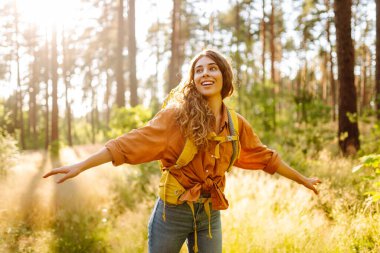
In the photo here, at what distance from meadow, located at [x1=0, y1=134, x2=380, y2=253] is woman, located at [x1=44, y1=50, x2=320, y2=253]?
1.69m

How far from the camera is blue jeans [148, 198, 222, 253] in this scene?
8.80 feet

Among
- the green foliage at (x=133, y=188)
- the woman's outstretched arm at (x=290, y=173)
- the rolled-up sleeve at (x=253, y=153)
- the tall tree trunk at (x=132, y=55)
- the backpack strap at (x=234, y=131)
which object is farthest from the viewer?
the tall tree trunk at (x=132, y=55)

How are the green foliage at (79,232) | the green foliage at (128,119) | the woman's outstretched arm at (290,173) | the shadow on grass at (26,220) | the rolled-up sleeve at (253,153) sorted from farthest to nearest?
the green foliage at (128,119) → the green foliage at (79,232) → the shadow on grass at (26,220) → the woman's outstretched arm at (290,173) → the rolled-up sleeve at (253,153)

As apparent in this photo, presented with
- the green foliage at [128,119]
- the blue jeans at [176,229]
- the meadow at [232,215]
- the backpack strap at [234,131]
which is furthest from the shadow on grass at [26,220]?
the green foliage at [128,119]

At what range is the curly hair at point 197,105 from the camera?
2607 mm

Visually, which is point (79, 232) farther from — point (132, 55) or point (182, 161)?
point (132, 55)

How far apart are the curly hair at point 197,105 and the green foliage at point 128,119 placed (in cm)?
932

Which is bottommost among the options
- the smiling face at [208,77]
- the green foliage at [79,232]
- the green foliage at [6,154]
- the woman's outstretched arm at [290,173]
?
the green foliage at [79,232]

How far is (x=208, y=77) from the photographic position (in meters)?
2.87

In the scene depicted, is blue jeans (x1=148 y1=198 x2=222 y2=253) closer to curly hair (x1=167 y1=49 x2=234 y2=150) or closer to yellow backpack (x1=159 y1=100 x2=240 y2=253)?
yellow backpack (x1=159 y1=100 x2=240 y2=253)

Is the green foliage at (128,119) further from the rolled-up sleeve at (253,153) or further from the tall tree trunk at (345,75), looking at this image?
the rolled-up sleeve at (253,153)

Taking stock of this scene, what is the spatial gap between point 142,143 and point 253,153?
916 millimetres

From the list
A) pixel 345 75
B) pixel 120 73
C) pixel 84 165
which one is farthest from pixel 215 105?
pixel 120 73

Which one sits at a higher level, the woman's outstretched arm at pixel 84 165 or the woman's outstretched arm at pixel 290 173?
the woman's outstretched arm at pixel 84 165
